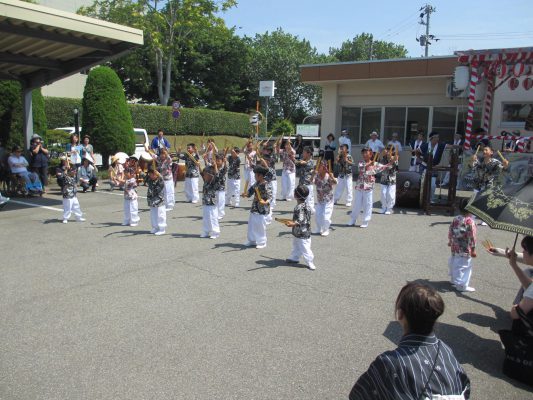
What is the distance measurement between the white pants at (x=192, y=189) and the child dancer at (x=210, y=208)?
4129 millimetres

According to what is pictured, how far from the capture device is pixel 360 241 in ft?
31.0

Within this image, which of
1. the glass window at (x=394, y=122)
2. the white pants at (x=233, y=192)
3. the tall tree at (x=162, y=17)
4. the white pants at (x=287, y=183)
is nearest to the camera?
the white pants at (x=233, y=192)

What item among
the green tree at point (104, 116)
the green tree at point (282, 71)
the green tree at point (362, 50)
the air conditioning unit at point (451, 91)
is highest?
the green tree at point (362, 50)

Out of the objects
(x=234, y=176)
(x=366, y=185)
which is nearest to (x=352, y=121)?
(x=234, y=176)

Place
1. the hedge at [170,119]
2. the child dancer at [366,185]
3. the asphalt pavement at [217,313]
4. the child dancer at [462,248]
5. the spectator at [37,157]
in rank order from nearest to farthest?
the asphalt pavement at [217,313], the child dancer at [462,248], the child dancer at [366,185], the spectator at [37,157], the hedge at [170,119]

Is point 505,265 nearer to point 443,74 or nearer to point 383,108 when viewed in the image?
point 443,74

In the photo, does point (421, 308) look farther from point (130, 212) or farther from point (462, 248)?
point (130, 212)

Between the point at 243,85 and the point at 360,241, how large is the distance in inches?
1644

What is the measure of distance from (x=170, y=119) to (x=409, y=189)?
2525 cm

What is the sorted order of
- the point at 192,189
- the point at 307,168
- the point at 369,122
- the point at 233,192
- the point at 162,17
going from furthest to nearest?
1. the point at 162,17
2. the point at 369,122
3. the point at 192,189
4. the point at 233,192
5. the point at 307,168

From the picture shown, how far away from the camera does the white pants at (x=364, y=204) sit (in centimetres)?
1073

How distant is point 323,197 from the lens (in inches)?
382

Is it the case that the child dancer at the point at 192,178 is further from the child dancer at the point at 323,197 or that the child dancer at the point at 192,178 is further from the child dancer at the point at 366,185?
the child dancer at the point at 366,185

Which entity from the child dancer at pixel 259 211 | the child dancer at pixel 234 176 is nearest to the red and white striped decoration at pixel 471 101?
the child dancer at pixel 234 176
